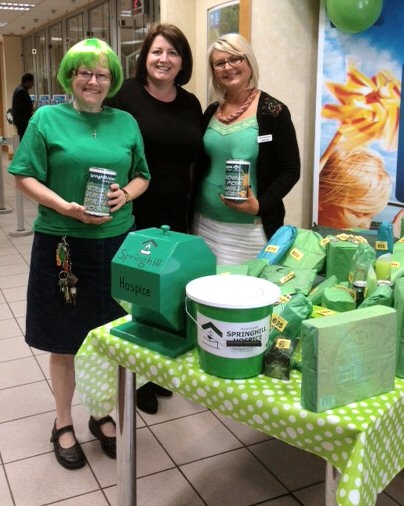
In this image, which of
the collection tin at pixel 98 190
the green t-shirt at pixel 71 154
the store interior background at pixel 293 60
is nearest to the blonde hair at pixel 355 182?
the store interior background at pixel 293 60

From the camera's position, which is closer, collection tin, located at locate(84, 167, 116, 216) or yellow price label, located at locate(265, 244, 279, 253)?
collection tin, located at locate(84, 167, 116, 216)

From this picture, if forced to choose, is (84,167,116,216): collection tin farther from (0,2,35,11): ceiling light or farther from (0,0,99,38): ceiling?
(0,2,35,11): ceiling light

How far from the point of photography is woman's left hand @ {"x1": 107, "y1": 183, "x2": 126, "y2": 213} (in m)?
1.81

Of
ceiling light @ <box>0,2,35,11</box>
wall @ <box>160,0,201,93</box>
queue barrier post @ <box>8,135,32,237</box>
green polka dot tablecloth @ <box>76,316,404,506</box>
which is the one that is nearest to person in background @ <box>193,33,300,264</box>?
green polka dot tablecloth @ <box>76,316,404,506</box>

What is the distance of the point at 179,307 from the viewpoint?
1314 mm

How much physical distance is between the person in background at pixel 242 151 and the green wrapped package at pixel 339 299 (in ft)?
2.37

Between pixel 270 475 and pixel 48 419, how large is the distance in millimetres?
1003

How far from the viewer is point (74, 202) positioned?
6.15ft

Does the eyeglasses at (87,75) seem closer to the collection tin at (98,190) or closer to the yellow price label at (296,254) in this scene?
the collection tin at (98,190)

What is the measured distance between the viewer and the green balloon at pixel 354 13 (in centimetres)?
303

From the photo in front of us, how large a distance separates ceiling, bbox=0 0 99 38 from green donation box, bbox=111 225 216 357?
9.15 m

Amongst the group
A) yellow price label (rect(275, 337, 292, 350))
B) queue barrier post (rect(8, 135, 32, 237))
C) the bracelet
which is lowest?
queue barrier post (rect(8, 135, 32, 237))

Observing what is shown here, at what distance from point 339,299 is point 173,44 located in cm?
130

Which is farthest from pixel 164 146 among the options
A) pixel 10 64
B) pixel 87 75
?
pixel 10 64
